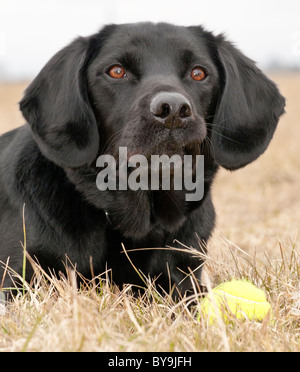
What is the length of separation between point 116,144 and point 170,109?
1.25ft

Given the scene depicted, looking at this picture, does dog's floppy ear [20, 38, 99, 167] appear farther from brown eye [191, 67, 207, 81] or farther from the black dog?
brown eye [191, 67, 207, 81]

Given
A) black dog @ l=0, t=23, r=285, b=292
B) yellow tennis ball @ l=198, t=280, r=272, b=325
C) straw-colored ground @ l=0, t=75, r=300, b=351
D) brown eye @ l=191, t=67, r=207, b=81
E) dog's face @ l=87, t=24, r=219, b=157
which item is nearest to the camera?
straw-colored ground @ l=0, t=75, r=300, b=351

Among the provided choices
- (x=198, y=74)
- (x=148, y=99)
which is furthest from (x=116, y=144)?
(x=198, y=74)

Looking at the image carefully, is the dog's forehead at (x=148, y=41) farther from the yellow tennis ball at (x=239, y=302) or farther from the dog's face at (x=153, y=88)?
the yellow tennis ball at (x=239, y=302)

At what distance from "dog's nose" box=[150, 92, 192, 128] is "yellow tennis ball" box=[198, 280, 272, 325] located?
0.77 m

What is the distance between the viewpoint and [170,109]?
246cm

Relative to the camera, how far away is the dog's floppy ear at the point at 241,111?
2963 millimetres

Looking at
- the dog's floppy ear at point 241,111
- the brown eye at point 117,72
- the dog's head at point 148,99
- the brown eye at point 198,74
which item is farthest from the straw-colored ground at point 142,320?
the brown eye at point 117,72

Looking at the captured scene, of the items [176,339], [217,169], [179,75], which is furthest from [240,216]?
[176,339]

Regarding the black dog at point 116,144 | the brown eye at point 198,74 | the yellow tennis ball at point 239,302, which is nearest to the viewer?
the yellow tennis ball at point 239,302

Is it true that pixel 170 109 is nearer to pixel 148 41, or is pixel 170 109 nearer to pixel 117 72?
pixel 117 72

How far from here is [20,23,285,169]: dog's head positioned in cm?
258

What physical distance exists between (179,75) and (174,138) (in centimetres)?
43

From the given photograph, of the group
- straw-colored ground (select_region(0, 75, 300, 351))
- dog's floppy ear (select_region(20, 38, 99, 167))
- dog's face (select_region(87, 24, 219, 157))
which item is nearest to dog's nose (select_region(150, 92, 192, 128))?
dog's face (select_region(87, 24, 219, 157))
